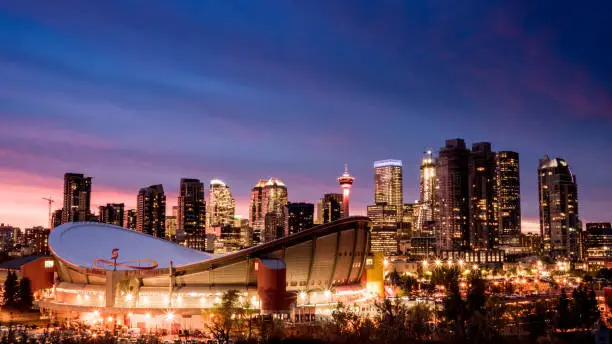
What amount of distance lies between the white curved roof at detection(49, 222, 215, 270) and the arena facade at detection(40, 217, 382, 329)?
0.15m

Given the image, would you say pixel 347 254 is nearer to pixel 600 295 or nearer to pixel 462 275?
pixel 600 295

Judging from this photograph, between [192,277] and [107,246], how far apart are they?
18.4 metres

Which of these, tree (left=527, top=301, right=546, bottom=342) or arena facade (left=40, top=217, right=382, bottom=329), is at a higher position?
arena facade (left=40, top=217, right=382, bottom=329)

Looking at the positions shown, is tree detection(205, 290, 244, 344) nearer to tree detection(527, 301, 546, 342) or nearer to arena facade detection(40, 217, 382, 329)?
arena facade detection(40, 217, 382, 329)

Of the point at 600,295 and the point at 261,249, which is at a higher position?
the point at 261,249

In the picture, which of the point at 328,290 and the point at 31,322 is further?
the point at 328,290

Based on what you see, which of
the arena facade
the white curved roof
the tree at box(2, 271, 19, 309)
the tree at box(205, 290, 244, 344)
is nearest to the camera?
the tree at box(205, 290, 244, 344)

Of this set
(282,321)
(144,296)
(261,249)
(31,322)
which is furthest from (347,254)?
(31,322)

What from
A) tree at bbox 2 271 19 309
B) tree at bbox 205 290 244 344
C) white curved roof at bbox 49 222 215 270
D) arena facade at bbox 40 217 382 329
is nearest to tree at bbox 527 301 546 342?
arena facade at bbox 40 217 382 329

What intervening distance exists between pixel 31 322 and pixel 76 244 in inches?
594

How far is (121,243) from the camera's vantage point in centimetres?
10206

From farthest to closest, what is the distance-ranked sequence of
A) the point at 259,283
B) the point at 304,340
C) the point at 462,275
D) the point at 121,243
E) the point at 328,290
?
the point at 462,275 → the point at 121,243 → the point at 328,290 → the point at 259,283 → the point at 304,340

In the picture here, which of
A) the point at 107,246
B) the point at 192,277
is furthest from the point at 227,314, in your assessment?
the point at 107,246

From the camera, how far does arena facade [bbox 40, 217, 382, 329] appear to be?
85250 millimetres
